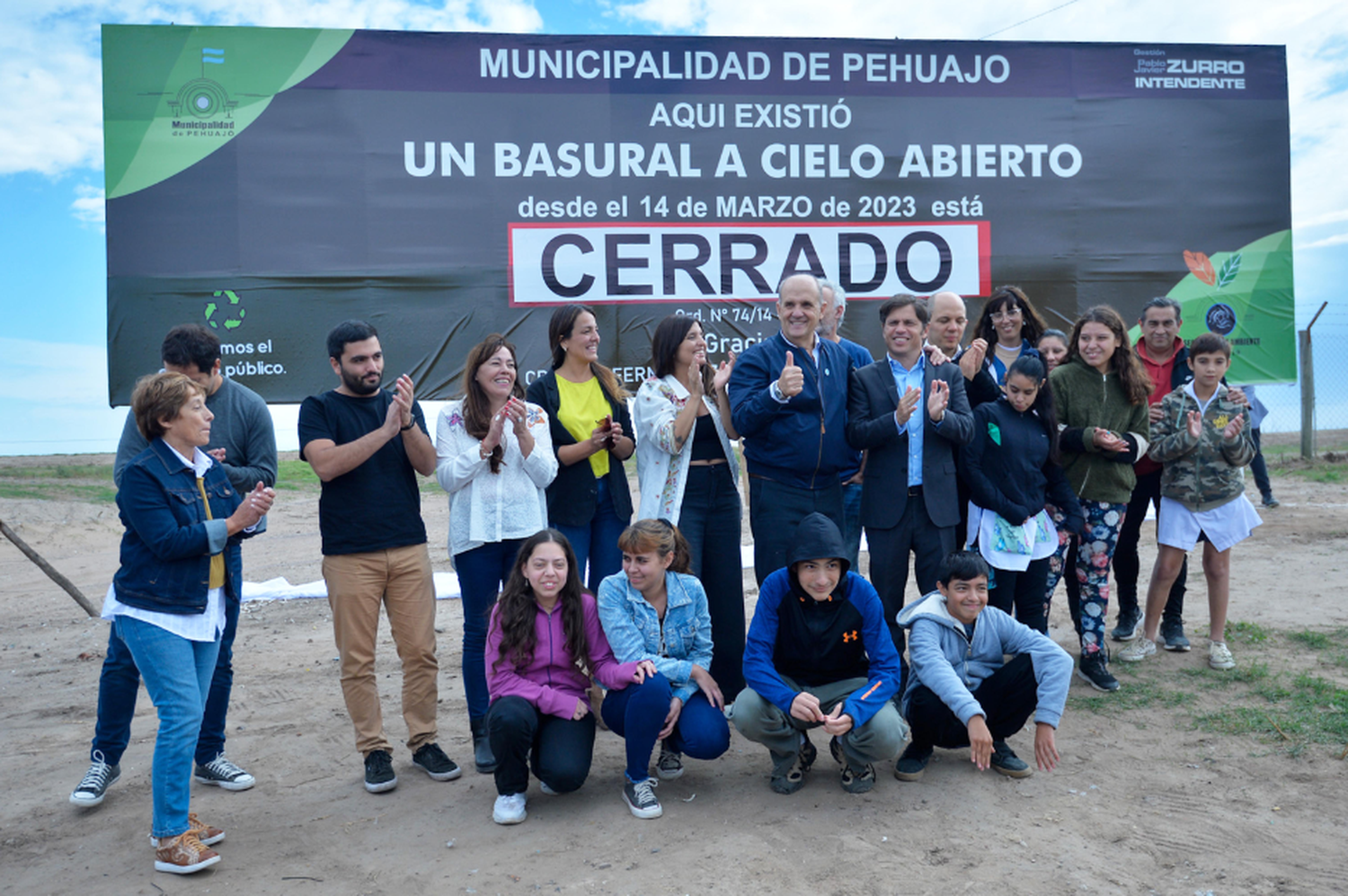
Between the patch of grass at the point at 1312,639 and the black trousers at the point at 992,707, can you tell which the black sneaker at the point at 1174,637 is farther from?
the black trousers at the point at 992,707

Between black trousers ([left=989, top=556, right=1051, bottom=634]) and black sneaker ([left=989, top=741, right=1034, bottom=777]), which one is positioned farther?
black trousers ([left=989, top=556, right=1051, bottom=634])

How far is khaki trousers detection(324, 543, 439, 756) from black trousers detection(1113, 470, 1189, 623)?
3425 millimetres

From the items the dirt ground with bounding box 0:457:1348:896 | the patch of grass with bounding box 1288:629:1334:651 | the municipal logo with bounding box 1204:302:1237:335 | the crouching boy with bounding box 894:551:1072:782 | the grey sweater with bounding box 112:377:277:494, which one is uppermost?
the municipal logo with bounding box 1204:302:1237:335

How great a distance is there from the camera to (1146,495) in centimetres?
482

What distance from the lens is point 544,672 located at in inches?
132

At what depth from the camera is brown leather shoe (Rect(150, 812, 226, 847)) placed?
9.62 ft

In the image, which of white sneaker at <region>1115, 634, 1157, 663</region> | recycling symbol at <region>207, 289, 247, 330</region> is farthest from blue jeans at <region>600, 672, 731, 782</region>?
recycling symbol at <region>207, 289, 247, 330</region>

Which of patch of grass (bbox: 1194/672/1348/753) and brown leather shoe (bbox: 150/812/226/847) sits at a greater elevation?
patch of grass (bbox: 1194/672/1348/753)

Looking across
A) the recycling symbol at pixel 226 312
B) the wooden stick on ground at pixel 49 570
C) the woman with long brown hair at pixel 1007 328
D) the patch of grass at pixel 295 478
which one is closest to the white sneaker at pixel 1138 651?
the woman with long brown hair at pixel 1007 328

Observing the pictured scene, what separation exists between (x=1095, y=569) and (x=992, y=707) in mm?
1338

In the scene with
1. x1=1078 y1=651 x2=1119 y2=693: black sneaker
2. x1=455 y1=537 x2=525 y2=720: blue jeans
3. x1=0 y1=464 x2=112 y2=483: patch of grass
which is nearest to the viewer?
x1=455 y1=537 x2=525 y2=720: blue jeans

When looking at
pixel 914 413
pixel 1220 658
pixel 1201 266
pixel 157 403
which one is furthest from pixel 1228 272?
pixel 157 403

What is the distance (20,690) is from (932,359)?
4905 mm

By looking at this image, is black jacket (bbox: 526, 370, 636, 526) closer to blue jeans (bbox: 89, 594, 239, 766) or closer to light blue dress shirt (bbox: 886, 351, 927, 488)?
light blue dress shirt (bbox: 886, 351, 927, 488)
